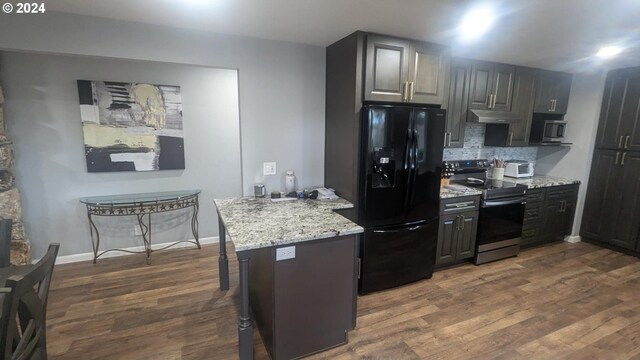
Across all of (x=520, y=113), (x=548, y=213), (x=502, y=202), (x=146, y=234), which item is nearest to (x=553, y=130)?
(x=520, y=113)

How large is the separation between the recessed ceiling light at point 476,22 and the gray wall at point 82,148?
2678mm

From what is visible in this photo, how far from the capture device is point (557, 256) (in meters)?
3.61

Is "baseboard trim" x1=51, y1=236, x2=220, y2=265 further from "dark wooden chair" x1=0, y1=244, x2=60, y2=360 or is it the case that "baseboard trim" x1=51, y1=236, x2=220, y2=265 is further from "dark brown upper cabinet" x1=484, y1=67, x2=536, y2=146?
"dark brown upper cabinet" x1=484, y1=67, x2=536, y2=146

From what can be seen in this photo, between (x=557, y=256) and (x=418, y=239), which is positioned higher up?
(x=418, y=239)

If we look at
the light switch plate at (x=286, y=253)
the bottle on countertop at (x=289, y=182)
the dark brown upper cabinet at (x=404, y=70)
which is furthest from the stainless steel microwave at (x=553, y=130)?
the light switch plate at (x=286, y=253)

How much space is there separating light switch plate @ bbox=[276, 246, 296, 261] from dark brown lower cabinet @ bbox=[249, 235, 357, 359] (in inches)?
0.8

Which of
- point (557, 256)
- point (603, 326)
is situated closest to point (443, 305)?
point (603, 326)

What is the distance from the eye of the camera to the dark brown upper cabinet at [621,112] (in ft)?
11.3

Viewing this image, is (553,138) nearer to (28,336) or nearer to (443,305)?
(443,305)

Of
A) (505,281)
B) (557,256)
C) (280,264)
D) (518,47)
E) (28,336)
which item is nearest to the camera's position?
(28,336)

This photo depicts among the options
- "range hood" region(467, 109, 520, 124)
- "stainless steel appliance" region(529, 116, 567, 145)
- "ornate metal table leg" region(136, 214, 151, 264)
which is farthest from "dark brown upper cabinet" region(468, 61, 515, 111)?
"ornate metal table leg" region(136, 214, 151, 264)

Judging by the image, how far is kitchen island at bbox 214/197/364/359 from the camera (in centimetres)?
177

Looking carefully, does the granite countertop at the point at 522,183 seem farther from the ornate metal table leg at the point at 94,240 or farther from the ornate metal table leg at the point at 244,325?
the ornate metal table leg at the point at 94,240

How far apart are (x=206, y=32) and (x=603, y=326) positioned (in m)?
3.96
